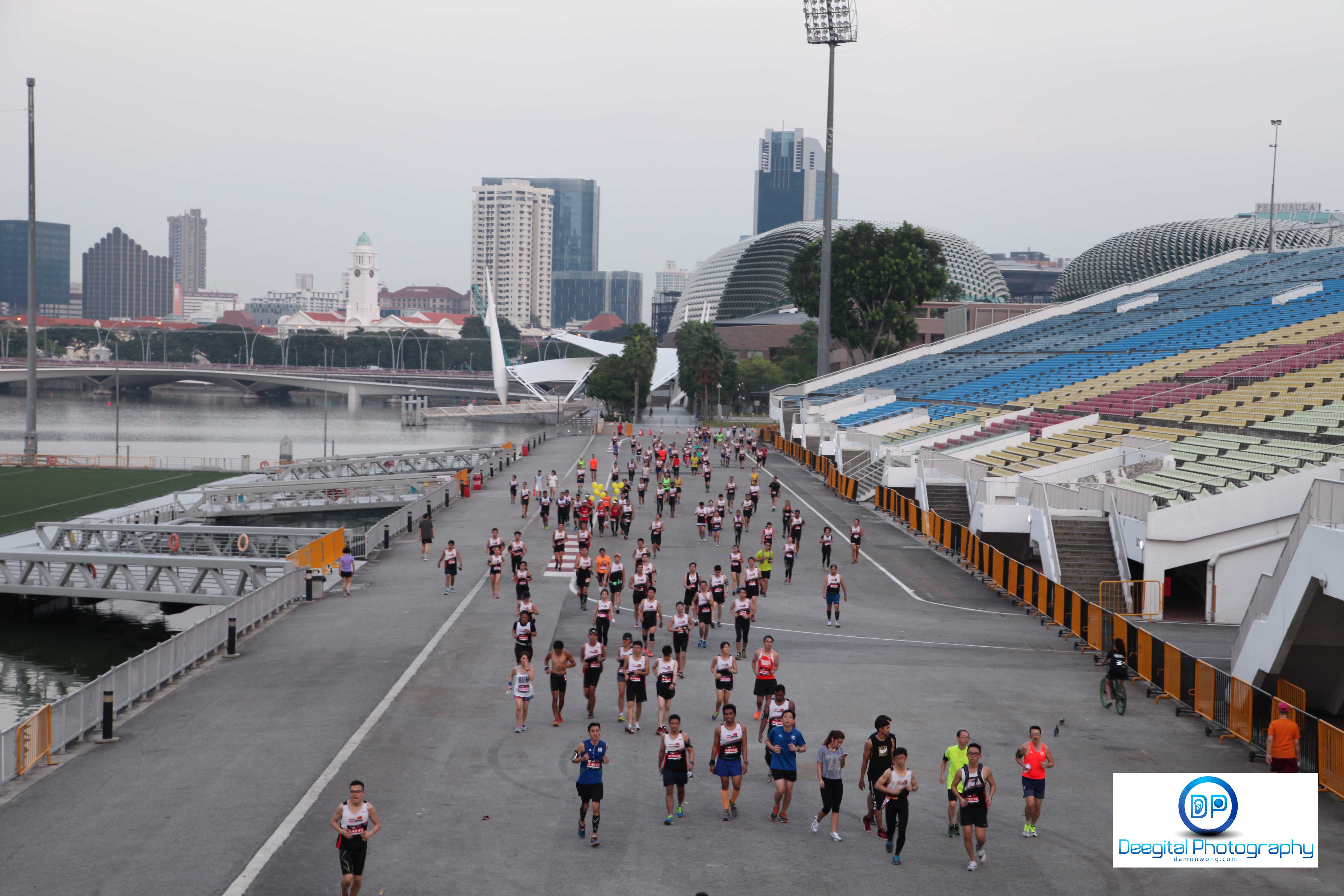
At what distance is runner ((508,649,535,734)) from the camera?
47.2 ft

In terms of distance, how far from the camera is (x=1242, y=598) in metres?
22.6

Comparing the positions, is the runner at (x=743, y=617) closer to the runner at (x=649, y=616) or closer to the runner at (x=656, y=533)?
the runner at (x=649, y=616)

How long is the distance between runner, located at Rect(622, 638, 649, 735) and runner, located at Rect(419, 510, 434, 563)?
15192 mm

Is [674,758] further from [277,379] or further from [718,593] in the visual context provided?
[277,379]

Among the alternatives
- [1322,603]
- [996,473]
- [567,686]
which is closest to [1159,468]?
[996,473]

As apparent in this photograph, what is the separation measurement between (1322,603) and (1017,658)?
531cm

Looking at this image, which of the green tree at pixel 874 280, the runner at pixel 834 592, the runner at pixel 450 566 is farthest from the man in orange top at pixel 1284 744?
the green tree at pixel 874 280

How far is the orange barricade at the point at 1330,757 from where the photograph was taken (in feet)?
41.3

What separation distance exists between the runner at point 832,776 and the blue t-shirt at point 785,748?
249 mm

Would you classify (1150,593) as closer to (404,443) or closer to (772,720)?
(772,720)

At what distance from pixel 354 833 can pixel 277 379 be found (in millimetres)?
130530

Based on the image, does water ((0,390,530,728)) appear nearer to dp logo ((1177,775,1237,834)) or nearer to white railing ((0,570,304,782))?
white railing ((0,570,304,782))

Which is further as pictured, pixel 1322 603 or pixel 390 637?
pixel 390 637

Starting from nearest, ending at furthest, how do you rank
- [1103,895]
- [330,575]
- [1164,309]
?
[1103,895], [330,575], [1164,309]
